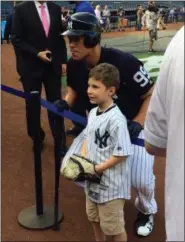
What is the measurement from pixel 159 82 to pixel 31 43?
3696 mm

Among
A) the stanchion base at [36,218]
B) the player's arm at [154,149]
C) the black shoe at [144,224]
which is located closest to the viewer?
the player's arm at [154,149]

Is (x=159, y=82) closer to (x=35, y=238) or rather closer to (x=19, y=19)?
(x=35, y=238)

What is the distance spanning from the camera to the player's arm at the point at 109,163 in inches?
109

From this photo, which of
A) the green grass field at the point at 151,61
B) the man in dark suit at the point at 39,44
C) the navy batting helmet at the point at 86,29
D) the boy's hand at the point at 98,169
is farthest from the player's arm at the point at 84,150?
the green grass field at the point at 151,61

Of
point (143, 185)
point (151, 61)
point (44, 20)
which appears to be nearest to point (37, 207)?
point (143, 185)

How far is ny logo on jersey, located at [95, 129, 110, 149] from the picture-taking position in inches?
110

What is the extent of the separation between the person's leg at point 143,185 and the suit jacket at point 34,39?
7.40 ft

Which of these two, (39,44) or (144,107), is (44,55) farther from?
(144,107)

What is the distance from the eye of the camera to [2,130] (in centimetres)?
634

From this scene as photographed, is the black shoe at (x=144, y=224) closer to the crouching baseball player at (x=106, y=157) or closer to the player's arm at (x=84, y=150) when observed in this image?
the crouching baseball player at (x=106, y=157)

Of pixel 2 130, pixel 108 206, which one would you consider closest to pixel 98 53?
pixel 108 206

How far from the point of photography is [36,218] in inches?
146

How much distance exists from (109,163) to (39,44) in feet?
8.86

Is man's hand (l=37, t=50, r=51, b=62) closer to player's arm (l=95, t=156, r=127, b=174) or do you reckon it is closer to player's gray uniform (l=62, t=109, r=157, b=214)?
player's gray uniform (l=62, t=109, r=157, b=214)
